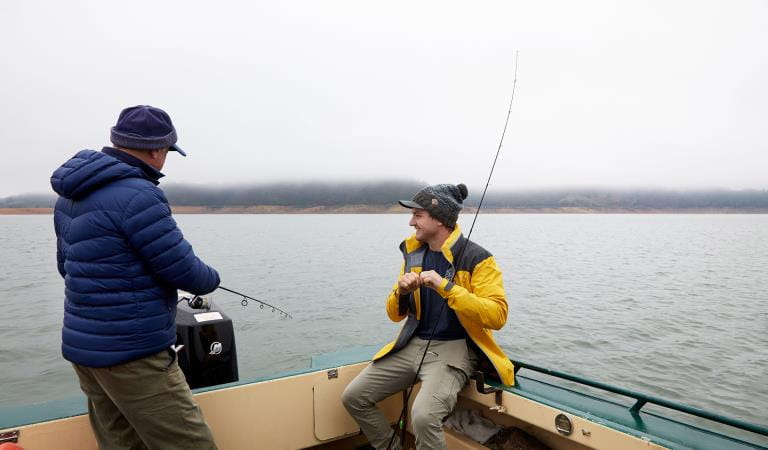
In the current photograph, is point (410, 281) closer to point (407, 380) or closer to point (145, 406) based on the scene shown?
point (407, 380)

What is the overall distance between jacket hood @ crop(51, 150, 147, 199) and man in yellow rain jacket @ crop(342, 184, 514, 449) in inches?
64.0

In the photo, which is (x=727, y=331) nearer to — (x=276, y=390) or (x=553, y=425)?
(x=553, y=425)

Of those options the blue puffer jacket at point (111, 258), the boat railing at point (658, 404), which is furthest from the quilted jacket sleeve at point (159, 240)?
the boat railing at point (658, 404)

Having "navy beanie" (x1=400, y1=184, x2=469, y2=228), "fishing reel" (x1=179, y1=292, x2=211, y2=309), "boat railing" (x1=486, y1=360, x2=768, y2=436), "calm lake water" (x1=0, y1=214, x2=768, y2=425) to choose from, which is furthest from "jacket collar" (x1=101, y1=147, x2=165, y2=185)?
"calm lake water" (x1=0, y1=214, x2=768, y2=425)

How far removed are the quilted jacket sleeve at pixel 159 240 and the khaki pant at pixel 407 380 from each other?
1.46m

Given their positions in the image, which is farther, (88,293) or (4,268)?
(4,268)

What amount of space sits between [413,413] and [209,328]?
152 cm

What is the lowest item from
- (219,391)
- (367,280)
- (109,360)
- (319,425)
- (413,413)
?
(367,280)

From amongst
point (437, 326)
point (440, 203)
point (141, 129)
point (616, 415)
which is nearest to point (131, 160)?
point (141, 129)

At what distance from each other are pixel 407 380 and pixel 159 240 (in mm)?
1863

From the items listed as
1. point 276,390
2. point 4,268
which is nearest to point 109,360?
point 276,390

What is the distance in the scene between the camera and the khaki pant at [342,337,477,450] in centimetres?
271

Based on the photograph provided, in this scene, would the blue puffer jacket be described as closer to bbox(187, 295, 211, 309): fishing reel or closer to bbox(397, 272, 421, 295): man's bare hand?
bbox(397, 272, 421, 295): man's bare hand

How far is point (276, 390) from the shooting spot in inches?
109
